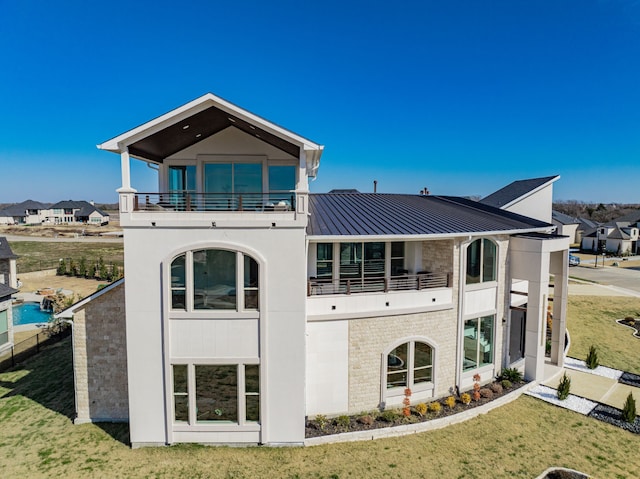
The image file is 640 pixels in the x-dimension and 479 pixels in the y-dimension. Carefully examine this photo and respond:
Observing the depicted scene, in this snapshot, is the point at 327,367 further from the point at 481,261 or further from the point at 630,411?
the point at 630,411

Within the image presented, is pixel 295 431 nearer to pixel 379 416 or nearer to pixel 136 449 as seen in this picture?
pixel 379 416

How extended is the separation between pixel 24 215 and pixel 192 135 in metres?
142

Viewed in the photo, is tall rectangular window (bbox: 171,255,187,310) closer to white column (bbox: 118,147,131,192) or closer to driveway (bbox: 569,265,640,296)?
white column (bbox: 118,147,131,192)

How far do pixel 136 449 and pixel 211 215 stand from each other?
8059 mm

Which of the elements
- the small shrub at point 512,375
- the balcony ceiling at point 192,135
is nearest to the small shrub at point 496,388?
the small shrub at point 512,375

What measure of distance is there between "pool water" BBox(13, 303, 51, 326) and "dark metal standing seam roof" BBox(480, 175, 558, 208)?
3671 centimetres

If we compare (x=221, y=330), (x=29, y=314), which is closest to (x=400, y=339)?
(x=221, y=330)

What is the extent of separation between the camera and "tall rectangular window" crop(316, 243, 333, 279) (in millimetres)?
15509

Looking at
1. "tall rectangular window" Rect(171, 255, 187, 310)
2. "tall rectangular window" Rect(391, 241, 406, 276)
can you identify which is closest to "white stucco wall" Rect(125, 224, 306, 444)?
"tall rectangular window" Rect(171, 255, 187, 310)

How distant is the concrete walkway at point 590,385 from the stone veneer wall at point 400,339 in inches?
180

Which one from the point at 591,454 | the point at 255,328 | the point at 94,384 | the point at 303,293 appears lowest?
the point at 591,454

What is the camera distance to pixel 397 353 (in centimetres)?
1404

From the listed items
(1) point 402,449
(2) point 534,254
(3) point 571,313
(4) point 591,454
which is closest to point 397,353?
(1) point 402,449

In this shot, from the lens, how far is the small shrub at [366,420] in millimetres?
12766
